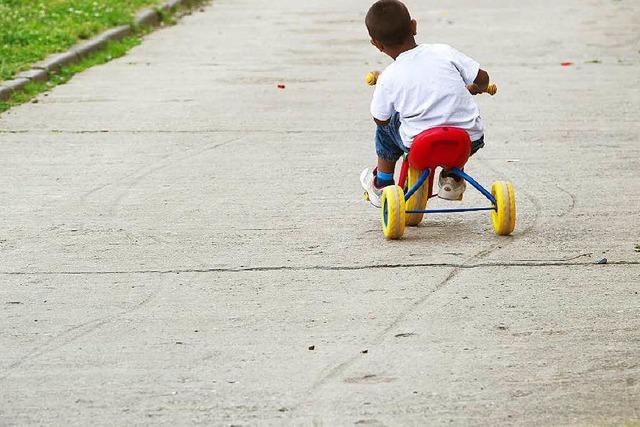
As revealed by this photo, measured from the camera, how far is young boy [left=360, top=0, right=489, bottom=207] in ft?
19.8

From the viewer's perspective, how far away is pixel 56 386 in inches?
167


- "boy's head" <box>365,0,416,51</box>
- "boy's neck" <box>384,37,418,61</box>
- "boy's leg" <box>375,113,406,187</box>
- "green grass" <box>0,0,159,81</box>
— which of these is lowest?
"green grass" <box>0,0,159,81</box>

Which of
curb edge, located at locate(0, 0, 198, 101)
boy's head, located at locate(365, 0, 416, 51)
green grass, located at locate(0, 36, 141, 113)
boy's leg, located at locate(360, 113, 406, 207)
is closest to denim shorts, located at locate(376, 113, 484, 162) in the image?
boy's leg, located at locate(360, 113, 406, 207)

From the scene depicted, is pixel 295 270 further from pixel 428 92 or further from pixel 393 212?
pixel 428 92

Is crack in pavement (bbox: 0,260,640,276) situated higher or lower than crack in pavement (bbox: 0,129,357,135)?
higher

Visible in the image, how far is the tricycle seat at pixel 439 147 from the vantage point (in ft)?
19.6

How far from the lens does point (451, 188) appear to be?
6312mm

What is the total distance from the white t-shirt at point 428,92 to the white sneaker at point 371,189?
0.44m

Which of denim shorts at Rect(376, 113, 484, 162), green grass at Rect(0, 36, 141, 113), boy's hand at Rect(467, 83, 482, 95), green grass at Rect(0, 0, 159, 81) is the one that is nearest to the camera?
boy's hand at Rect(467, 83, 482, 95)

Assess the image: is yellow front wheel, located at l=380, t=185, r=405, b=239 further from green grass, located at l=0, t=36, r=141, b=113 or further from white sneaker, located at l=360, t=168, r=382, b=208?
green grass, located at l=0, t=36, r=141, b=113

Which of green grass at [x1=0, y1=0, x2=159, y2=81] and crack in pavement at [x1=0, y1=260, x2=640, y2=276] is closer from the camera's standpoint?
crack in pavement at [x1=0, y1=260, x2=640, y2=276]

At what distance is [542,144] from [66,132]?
321cm

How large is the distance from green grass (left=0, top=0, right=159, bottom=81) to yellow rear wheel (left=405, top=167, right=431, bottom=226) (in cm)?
549

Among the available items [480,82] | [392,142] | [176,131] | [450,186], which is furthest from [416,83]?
[176,131]
